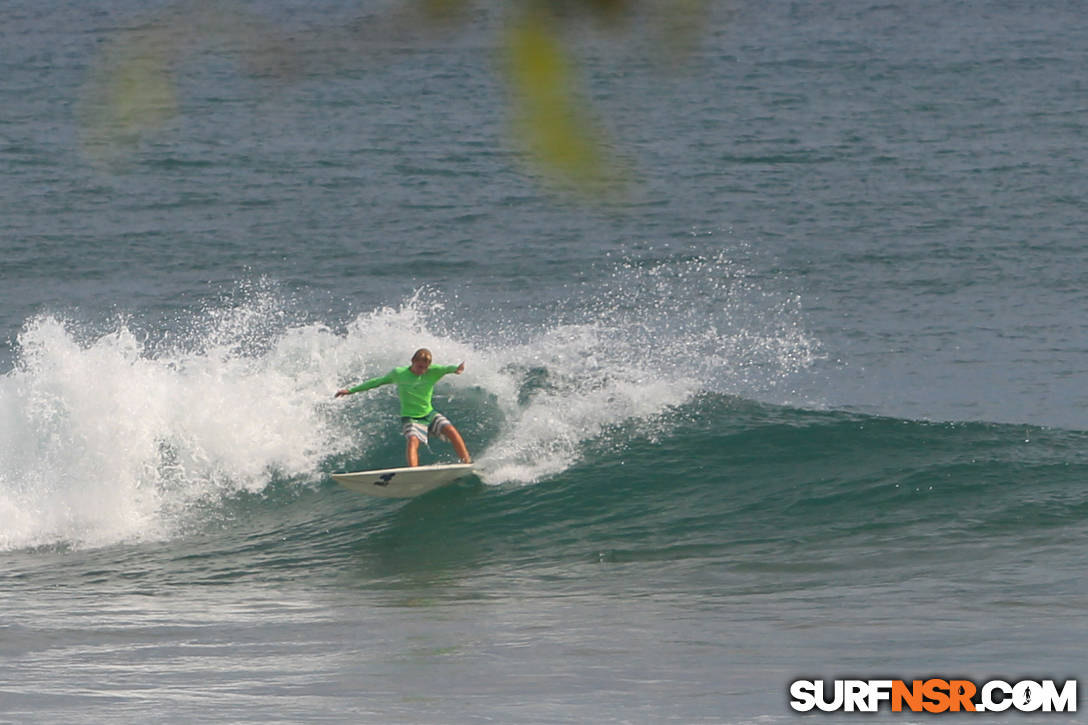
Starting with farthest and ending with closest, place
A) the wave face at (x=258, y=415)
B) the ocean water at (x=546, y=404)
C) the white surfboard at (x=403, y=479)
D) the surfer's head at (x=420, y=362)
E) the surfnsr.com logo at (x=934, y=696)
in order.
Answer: the wave face at (x=258, y=415)
the white surfboard at (x=403, y=479)
the surfer's head at (x=420, y=362)
the surfnsr.com logo at (x=934, y=696)
the ocean water at (x=546, y=404)

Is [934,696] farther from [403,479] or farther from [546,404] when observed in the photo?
[546,404]

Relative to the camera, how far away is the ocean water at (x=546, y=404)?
1424 millimetres

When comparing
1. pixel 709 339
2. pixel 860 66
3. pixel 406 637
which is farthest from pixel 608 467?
pixel 860 66

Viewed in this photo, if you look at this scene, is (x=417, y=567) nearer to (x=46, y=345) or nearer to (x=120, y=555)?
(x=120, y=555)

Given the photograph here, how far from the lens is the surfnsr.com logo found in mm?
7676

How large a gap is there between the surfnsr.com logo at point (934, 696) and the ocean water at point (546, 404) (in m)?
0.16

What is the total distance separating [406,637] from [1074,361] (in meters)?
16.4

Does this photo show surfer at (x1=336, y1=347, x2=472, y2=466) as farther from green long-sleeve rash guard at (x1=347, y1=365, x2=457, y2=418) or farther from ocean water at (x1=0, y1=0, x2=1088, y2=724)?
ocean water at (x1=0, y1=0, x2=1088, y2=724)

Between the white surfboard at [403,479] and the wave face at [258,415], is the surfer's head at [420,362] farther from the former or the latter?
the wave face at [258,415]

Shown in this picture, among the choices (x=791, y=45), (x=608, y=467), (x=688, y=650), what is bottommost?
(x=688, y=650)

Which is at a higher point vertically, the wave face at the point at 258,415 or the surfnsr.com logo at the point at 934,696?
the wave face at the point at 258,415

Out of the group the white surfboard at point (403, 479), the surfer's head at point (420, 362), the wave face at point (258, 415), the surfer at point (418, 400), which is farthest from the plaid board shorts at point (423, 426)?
the wave face at point (258, 415)

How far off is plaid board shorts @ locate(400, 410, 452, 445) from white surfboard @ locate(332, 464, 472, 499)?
0.31 metres

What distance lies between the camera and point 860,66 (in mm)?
1701
